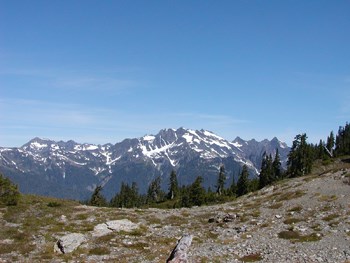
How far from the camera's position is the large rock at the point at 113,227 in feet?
141

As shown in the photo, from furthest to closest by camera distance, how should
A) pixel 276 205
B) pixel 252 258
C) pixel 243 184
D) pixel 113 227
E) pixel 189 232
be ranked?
pixel 243 184 < pixel 276 205 < pixel 113 227 < pixel 189 232 < pixel 252 258

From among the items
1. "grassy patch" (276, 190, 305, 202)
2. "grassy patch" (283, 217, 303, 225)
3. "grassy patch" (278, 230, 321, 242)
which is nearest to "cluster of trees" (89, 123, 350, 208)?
"grassy patch" (276, 190, 305, 202)

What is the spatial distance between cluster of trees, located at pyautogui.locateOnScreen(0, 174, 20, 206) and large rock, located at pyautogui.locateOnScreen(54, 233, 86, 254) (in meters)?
20.9

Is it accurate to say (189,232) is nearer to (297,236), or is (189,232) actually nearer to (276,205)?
(297,236)

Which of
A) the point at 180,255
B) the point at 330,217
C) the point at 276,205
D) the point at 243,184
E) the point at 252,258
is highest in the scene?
the point at 330,217

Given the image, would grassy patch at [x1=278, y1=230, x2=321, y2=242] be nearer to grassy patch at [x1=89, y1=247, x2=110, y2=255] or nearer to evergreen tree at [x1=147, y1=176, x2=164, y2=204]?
grassy patch at [x1=89, y1=247, x2=110, y2=255]

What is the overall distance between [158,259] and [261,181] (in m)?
119

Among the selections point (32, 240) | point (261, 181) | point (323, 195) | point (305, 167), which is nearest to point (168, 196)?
point (261, 181)

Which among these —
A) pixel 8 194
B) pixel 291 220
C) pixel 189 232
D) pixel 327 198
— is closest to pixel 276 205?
pixel 327 198

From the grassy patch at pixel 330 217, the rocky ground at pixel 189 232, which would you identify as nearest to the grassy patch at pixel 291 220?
the rocky ground at pixel 189 232

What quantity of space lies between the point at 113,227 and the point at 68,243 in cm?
770

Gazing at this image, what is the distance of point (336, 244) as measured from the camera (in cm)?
3369

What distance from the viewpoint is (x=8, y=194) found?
56844 mm

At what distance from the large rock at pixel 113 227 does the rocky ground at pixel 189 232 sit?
115mm
